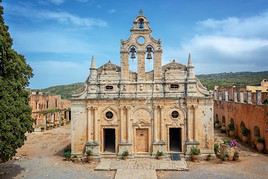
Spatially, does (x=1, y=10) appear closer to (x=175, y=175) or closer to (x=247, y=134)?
(x=175, y=175)

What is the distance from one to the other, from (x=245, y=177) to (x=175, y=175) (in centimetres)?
438

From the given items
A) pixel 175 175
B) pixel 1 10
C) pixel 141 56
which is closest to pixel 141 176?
pixel 175 175

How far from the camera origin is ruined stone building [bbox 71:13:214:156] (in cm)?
2225

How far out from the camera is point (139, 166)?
2016 centimetres

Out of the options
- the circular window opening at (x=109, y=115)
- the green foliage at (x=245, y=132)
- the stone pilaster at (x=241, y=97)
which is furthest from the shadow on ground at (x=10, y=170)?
the stone pilaster at (x=241, y=97)

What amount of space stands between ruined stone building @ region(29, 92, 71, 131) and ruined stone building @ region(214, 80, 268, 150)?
86.2 feet

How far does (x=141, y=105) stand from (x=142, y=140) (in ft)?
9.37

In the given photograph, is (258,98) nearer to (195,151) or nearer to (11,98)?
(195,151)

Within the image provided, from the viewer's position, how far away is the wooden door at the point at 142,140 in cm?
2266

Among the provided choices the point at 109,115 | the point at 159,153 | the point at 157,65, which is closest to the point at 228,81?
the point at 157,65

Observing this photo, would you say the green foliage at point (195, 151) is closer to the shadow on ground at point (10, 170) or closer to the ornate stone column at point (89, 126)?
the ornate stone column at point (89, 126)

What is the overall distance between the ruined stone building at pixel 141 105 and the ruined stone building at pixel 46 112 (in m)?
21.0

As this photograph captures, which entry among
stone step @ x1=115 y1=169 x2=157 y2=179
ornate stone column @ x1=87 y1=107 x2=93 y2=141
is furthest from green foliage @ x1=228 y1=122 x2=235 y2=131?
ornate stone column @ x1=87 y1=107 x2=93 y2=141

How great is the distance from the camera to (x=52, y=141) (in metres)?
32.2
